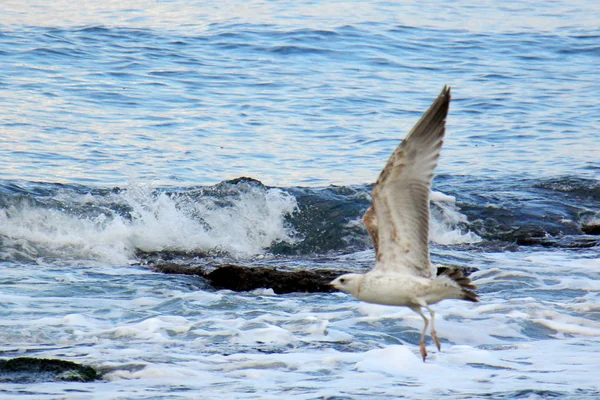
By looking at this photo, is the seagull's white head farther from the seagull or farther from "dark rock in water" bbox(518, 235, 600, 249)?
"dark rock in water" bbox(518, 235, 600, 249)

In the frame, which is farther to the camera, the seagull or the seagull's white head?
the seagull's white head

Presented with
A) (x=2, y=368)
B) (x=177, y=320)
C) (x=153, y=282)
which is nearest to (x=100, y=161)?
(x=153, y=282)

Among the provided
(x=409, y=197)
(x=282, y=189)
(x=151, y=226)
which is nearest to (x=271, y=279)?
(x=151, y=226)

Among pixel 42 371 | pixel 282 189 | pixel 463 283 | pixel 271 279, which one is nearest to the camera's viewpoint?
pixel 463 283

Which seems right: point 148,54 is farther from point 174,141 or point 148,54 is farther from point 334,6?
point 334,6

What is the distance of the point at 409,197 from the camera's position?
209 inches

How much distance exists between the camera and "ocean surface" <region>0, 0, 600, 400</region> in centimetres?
657

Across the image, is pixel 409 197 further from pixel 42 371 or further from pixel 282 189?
pixel 282 189

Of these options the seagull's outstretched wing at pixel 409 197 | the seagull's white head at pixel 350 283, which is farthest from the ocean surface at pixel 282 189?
the seagull's outstretched wing at pixel 409 197

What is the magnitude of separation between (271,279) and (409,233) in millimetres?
2948

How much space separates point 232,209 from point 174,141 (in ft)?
8.79

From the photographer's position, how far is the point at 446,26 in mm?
21156

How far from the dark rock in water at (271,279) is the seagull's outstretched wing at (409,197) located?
104 inches

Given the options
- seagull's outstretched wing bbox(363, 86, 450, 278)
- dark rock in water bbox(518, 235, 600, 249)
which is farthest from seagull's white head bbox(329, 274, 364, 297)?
dark rock in water bbox(518, 235, 600, 249)
